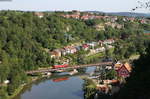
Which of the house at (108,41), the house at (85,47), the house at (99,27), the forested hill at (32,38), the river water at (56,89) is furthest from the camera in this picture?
the house at (99,27)

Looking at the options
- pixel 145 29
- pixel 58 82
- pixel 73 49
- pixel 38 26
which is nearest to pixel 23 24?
pixel 38 26

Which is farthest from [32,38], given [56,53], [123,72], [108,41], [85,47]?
[123,72]

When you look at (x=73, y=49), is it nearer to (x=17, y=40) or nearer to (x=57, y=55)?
(x=57, y=55)

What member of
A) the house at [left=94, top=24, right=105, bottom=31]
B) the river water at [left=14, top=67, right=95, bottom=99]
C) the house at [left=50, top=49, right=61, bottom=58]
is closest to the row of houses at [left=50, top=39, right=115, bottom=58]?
the house at [left=50, top=49, right=61, bottom=58]

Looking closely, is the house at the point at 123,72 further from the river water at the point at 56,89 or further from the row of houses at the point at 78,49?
the row of houses at the point at 78,49

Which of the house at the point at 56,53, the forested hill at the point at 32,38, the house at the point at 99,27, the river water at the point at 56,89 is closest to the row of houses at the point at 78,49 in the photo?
the house at the point at 56,53

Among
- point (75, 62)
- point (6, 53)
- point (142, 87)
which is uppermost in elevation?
point (142, 87)
